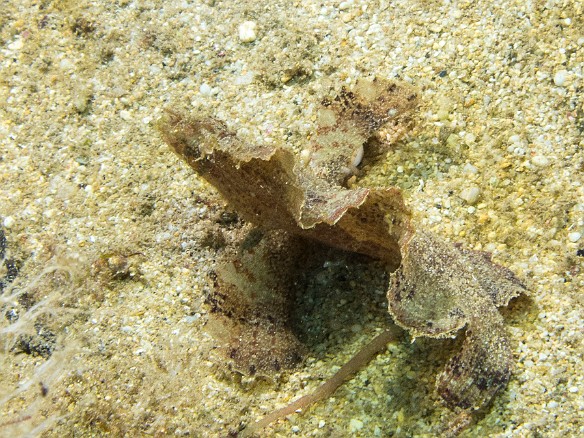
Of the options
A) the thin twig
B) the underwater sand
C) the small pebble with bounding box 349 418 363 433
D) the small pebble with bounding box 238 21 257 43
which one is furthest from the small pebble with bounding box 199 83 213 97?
the small pebble with bounding box 349 418 363 433

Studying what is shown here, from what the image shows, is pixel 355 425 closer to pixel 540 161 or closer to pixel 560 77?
pixel 540 161

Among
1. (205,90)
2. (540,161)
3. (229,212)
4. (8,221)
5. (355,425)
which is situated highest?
(205,90)

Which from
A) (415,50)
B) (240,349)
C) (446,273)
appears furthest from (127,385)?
(415,50)

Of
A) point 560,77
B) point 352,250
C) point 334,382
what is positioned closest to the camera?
point 334,382

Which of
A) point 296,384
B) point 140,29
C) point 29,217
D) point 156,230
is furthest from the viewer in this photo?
point 140,29

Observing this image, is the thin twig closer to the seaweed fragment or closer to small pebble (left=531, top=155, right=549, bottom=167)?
the seaweed fragment

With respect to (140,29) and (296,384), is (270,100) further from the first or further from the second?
(296,384)

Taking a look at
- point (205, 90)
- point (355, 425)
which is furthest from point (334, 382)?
point (205, 90)
